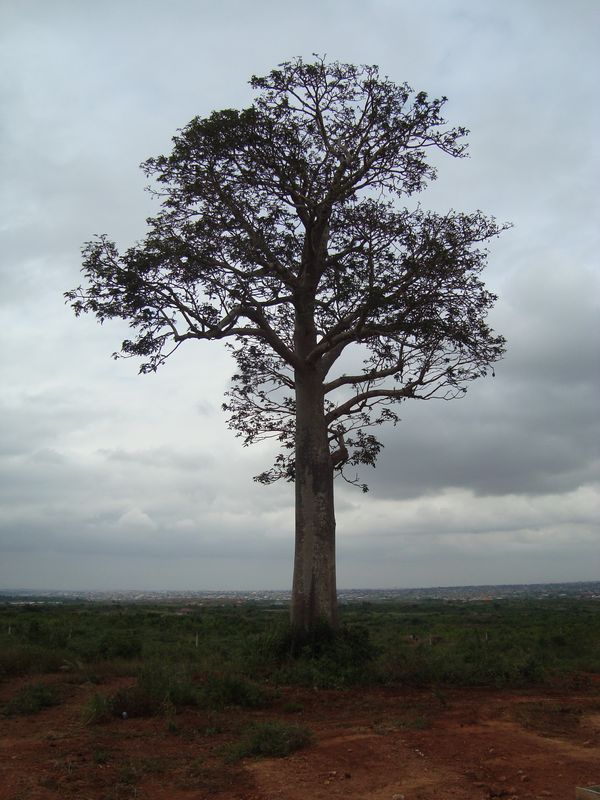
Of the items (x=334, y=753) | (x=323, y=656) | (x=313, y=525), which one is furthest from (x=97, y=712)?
(x=313, y=525)

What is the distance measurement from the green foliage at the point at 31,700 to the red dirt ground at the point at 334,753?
226 millimetres

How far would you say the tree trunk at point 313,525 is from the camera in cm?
1035

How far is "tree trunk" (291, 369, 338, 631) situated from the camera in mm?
10352

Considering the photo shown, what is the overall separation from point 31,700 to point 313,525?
4425mm

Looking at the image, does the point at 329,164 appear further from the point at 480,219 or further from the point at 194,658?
the point at 194,658

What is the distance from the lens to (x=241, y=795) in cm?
487

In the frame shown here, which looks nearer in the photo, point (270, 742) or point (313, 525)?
point (270, 742)

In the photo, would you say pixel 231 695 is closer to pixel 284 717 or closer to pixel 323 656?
pixel 284 717

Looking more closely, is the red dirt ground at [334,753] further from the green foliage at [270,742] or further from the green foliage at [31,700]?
the green foliage at [31,700]

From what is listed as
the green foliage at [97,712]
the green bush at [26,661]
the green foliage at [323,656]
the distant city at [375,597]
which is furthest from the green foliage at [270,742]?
the distant city at [375,597]

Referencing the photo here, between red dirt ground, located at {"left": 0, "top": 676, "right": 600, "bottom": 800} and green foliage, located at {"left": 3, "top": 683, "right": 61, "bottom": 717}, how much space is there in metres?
0.23

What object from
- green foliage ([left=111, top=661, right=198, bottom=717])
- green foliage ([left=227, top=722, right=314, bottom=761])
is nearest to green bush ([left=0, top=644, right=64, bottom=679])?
green foliage ([left=111, top=661, right=198, bottom=717])

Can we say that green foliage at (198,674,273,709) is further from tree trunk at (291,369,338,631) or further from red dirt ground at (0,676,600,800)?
tree trunk at (291,369,338,631)

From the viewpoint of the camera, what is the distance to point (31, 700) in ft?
26.5
